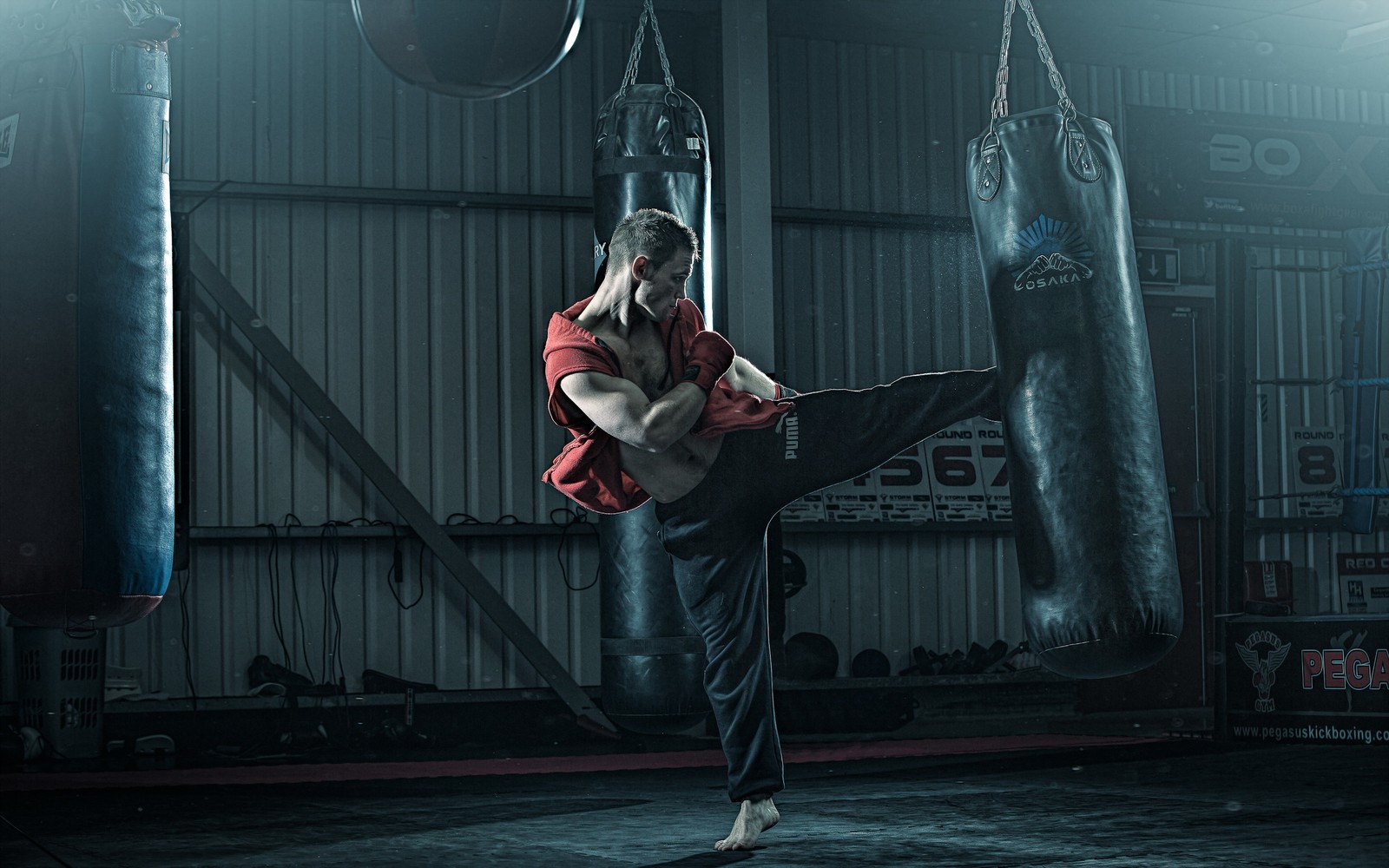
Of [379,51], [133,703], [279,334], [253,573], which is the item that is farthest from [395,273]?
[379,51]

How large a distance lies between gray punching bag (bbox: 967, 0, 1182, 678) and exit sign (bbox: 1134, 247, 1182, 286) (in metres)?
6.26

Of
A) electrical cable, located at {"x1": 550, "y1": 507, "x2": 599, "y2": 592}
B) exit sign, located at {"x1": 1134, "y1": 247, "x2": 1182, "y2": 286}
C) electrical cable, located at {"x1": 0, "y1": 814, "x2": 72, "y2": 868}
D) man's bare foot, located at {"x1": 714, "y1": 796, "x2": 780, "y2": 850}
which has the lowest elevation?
electrical cable, located at {"x1": 0, "y1": 814, "x2": 72, "y2": 868}

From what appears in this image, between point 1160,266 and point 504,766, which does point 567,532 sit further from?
point 1160,266

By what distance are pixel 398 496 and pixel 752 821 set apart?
4.42 metres

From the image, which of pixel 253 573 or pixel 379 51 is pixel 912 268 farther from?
pixel 379 51

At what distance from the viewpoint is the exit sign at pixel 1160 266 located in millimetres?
9742

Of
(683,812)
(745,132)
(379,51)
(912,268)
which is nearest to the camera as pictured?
(379,51)

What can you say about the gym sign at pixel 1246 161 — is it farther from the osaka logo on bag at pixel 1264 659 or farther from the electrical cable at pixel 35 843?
the electrical cable at pixel 35 843

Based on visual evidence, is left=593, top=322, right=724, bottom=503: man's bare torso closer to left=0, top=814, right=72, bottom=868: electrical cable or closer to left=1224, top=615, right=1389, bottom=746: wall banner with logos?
left=0, top=814, right=72, bottom=868: electrical cable

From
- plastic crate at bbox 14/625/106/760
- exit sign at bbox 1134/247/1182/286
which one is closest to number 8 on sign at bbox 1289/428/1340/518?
exit sign at bbox 1134/247/1182/286

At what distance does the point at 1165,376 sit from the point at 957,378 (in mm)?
6470

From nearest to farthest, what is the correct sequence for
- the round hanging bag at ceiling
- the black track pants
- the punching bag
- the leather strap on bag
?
→ the punching bag → the round hanging bag at ceiling → the leather strap on bag → the black track pants

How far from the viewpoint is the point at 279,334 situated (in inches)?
330

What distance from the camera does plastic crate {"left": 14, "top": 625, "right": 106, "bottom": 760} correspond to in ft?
23.8
